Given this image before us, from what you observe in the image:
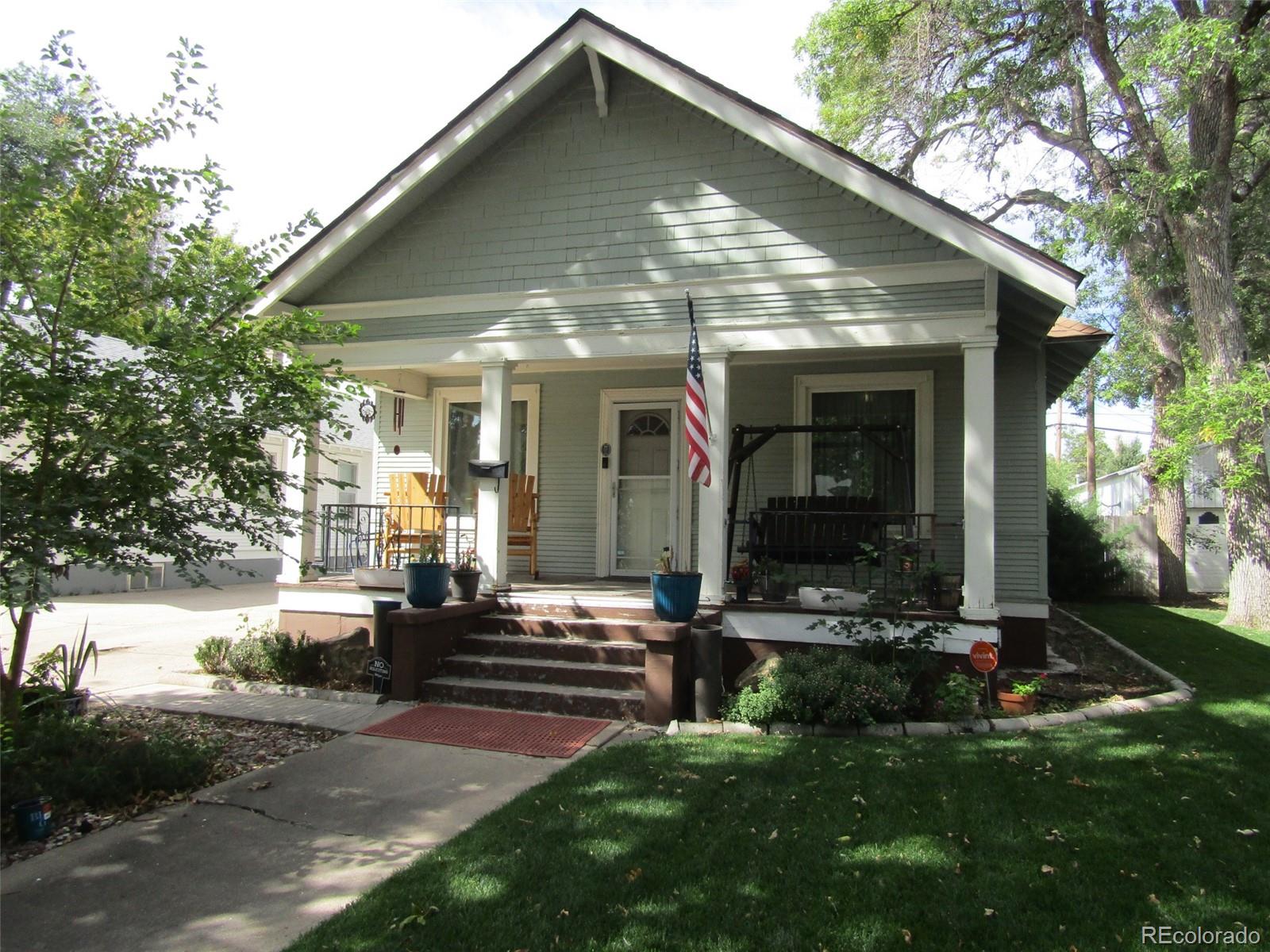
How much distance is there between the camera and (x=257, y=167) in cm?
619

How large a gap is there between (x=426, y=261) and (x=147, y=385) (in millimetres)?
4092

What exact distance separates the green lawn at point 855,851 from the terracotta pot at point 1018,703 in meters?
0.59

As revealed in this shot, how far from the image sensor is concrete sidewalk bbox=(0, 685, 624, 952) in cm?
303

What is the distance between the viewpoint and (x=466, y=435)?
1021cm

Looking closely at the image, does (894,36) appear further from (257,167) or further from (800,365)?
(257,167)

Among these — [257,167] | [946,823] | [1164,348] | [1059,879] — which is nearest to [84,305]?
[257,167]

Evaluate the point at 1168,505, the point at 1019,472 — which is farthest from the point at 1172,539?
the point at 1019,472

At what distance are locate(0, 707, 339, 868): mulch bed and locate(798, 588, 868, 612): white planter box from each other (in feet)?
12.6

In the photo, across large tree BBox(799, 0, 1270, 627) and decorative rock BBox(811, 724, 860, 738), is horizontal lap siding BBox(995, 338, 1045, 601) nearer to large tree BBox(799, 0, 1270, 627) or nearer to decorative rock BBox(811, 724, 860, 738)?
decorative rock BBox(811, 724, 860, 738)

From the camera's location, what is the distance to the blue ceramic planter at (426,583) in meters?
6.61

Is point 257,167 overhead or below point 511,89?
below

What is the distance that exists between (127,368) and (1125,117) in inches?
605

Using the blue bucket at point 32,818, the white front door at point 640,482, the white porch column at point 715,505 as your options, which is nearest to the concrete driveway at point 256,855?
the blue bucket at point 32,818

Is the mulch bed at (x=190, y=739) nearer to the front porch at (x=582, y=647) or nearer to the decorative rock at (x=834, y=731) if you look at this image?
the front porch at (x=582, y=647)
